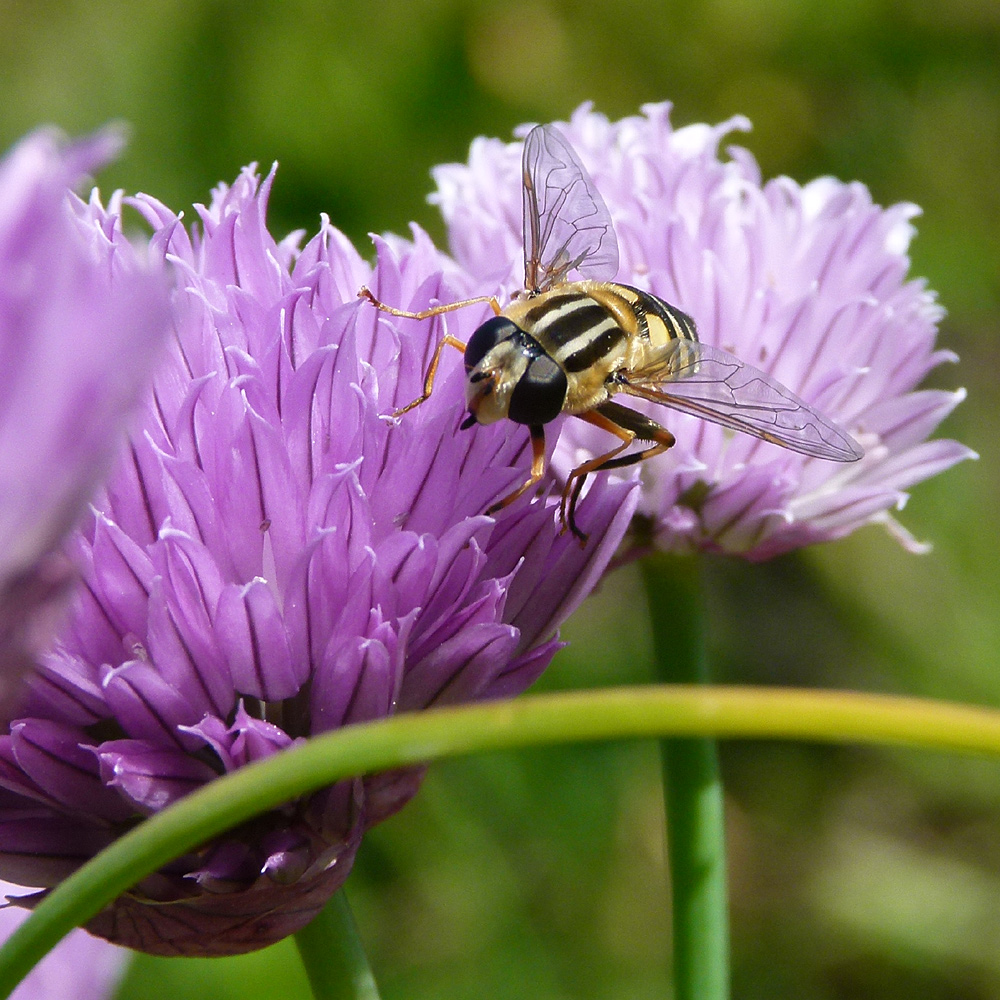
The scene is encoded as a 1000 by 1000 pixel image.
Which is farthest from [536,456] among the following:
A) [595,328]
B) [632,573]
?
[632,573]

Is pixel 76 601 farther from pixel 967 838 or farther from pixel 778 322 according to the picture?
pixel 967 838

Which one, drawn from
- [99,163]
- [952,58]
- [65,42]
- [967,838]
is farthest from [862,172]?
[99,163]

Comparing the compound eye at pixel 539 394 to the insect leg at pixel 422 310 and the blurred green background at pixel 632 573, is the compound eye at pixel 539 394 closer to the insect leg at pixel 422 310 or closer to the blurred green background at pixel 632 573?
the insect leg at pixel 422 310

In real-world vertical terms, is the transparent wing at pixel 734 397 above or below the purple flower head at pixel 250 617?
above

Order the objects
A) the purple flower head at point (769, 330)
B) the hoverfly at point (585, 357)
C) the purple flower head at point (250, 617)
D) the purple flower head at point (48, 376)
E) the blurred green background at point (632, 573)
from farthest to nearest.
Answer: the blurred green background at point (632, 573)
the purple flower head at point (769, 330)
the hoverfly at point (585, 357)
the purple flower head at point (250, 617)
the purple flower head at point (48, 376)

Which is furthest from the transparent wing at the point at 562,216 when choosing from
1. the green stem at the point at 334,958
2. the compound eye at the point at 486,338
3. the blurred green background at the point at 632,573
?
the blurred green background at the point at 632,573


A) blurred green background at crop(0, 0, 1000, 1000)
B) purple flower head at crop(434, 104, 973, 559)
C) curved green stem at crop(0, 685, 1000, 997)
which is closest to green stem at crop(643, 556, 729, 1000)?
purple flower head at crop(434, 104, 973, 559)

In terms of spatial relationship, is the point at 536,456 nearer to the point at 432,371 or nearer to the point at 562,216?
the point at 432,371
